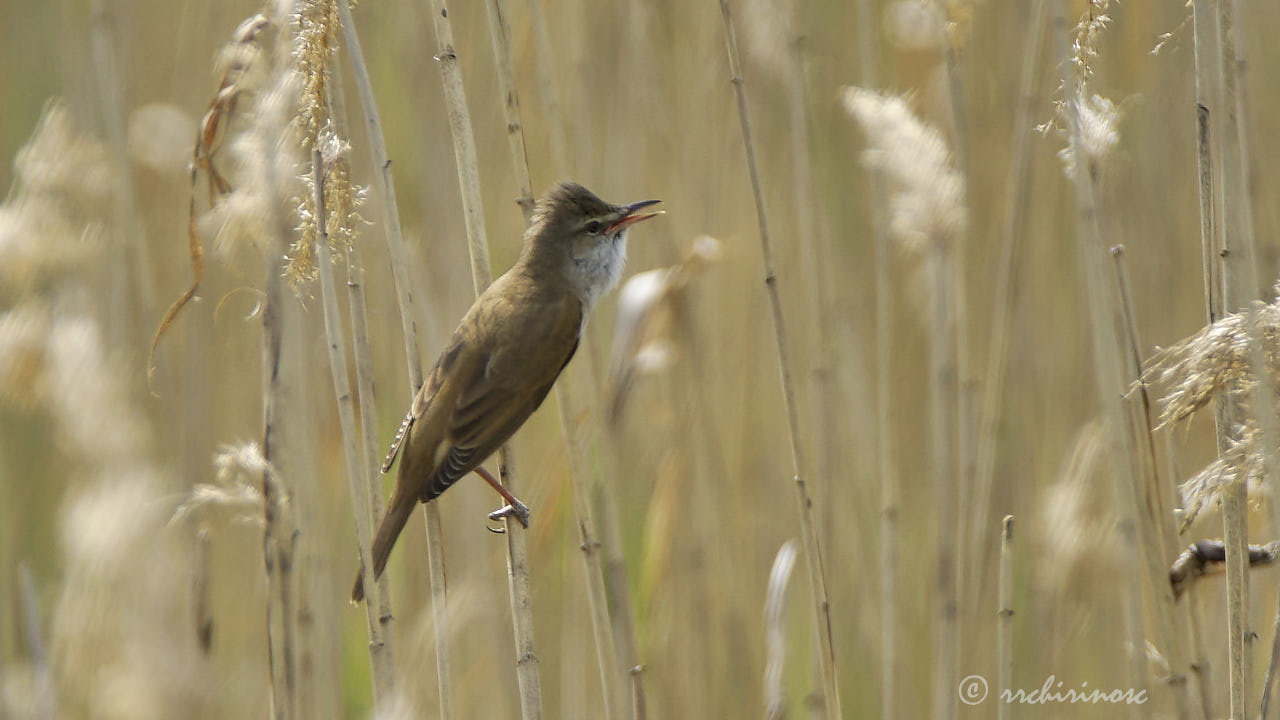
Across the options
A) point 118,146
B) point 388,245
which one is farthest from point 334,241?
point 118,146

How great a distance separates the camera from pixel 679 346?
2.87 meters

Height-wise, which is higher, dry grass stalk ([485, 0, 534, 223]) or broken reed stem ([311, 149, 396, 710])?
dry grass stalk ([485, 0, 534, 223])

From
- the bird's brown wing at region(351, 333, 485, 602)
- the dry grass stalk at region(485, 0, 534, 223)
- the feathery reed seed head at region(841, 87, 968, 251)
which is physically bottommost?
the bird's brown wing at region(351, 333, 485, 602)

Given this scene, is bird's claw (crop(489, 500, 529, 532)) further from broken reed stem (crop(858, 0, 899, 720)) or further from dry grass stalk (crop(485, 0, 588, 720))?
broken reed stem (crop(858, 0, 899, 720))

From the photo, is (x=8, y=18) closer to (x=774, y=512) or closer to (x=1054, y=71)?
(x=774, y=512)

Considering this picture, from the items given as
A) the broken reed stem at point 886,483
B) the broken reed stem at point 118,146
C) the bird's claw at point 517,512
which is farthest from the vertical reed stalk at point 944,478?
the broken reed stem at point 118,146

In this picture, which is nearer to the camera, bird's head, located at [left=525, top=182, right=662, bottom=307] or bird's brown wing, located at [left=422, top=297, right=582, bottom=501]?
bird's brown wing, located at [left=422, top=297, right=582, bottom=501]

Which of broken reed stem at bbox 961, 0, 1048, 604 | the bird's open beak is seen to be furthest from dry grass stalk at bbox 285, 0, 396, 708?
broken reed stem at bbox 961, 0, 1048, 604

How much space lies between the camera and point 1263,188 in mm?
3357

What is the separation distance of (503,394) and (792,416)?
3.01 ft

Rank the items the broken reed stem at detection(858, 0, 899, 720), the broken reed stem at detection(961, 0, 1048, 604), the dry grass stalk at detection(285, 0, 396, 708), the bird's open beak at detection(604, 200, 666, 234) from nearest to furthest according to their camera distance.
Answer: the dry grass stalk at detection(285, 0, 396, 708) < the broken reed stem at detection(961, 0, 1048, 604) < the broken reed stem at detection(858, 0, 899, 720) < the bird's open beak at detection(604, 200, 666, 234)

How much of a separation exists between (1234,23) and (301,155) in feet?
5.36

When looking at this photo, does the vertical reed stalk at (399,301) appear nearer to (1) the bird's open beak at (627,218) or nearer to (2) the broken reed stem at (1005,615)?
(1) the bird's open beak at (627,218)

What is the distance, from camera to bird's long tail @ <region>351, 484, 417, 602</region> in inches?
84.8
